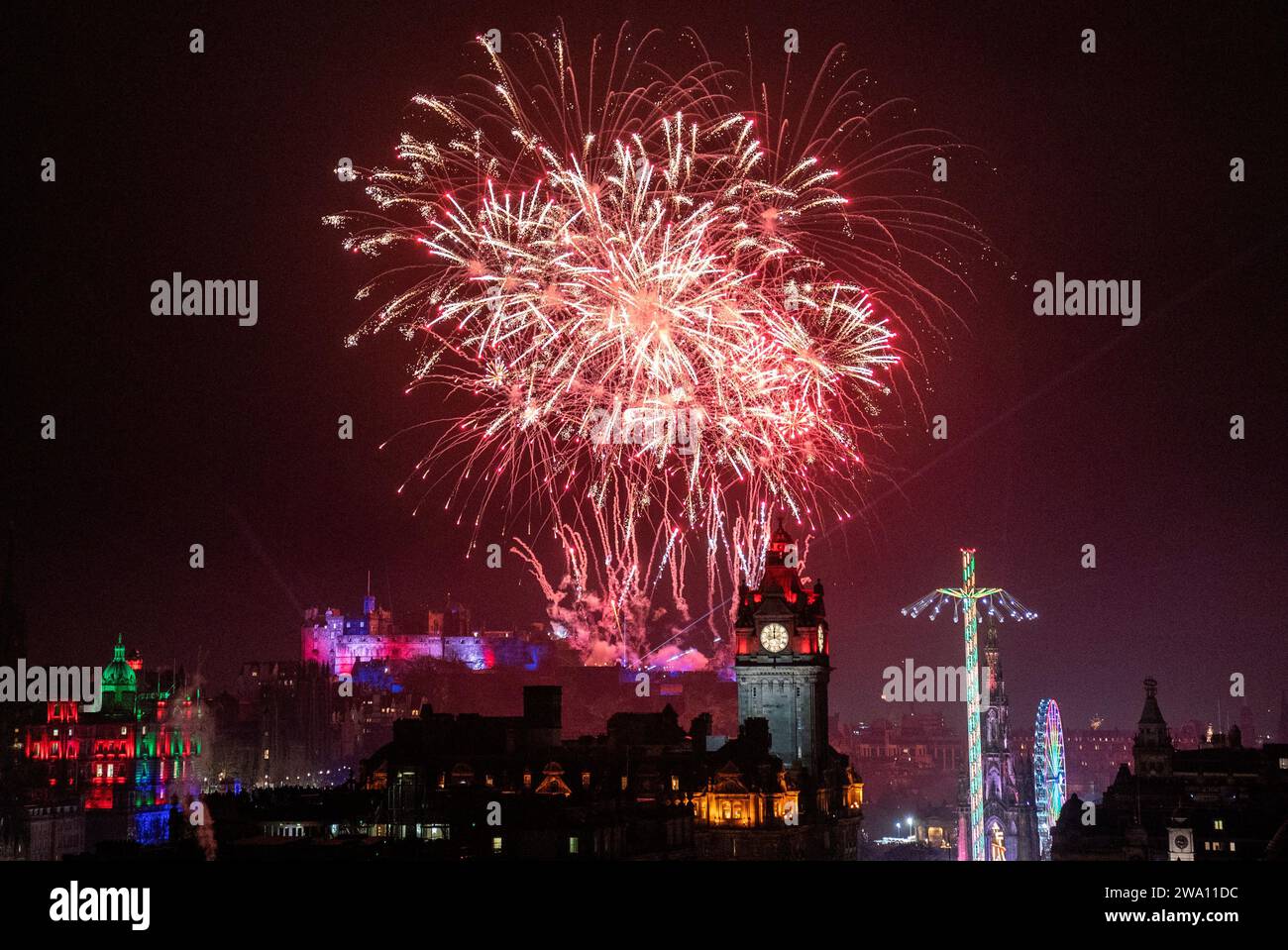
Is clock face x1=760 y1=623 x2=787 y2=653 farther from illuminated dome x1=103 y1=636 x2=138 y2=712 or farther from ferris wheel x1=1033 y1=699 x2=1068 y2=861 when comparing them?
illuminated dome x1=103 y1=636 x2=138 y2=712

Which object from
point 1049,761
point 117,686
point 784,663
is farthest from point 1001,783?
point 117,686

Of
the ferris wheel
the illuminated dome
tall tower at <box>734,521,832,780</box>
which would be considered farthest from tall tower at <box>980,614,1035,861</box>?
the illuminated dome

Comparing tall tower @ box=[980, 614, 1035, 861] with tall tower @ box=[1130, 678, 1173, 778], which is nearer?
tall tower @ box=[1130, 678, 1173, 778]

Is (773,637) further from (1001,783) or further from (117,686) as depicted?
(117,686)

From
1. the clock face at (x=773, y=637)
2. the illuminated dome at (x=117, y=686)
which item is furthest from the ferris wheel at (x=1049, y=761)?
the illuminated dome at (x=117, y=686)

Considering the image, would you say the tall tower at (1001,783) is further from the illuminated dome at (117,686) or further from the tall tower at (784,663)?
the illuminated dome at (117,686)

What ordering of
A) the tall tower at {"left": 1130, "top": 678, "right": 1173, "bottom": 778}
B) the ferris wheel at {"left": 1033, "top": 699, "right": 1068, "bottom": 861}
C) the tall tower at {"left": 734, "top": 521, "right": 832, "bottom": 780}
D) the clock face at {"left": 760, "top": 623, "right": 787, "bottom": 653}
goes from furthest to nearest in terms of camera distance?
the ferris wheel at {"left": 1033, "top": 699, "right": 1068, "bottom": 861} → the tall tower at {"left": 1130, "top": 678, "right": 1173, "bottom": 778} → the clock face at {"left": 760, "top": 623, "right": 787, "bottom": 653} → the tall tower at {"left": 734, "top": 521, "right": 832, "bottom": 780}
